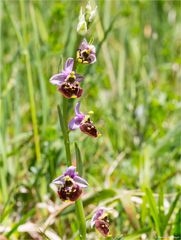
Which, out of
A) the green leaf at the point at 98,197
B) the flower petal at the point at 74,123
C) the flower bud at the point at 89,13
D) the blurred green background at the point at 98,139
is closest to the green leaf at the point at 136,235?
the blurred green background at the point at 98,139

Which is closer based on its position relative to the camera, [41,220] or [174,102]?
[41,220]

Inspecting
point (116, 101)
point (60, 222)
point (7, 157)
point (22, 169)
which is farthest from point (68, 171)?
point (116, 101)

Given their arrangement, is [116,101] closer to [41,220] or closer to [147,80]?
[147,80]

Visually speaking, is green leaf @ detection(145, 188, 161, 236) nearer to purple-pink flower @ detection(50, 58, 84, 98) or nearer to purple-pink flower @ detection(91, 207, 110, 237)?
purple-pink flower @ detection(91, 207, 110, 237)

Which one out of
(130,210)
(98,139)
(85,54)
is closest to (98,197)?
(130,210)

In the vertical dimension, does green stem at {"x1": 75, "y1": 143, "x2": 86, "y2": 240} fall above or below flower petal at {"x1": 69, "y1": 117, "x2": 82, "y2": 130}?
below

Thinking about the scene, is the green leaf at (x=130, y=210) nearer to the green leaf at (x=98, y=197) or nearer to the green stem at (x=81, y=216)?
the green leaf at (x=98, y=197)

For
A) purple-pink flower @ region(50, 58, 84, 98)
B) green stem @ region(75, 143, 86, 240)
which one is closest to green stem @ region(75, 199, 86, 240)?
green stem @ region(75, 143, 86, 240)

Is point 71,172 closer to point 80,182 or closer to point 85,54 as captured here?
point 80,182
